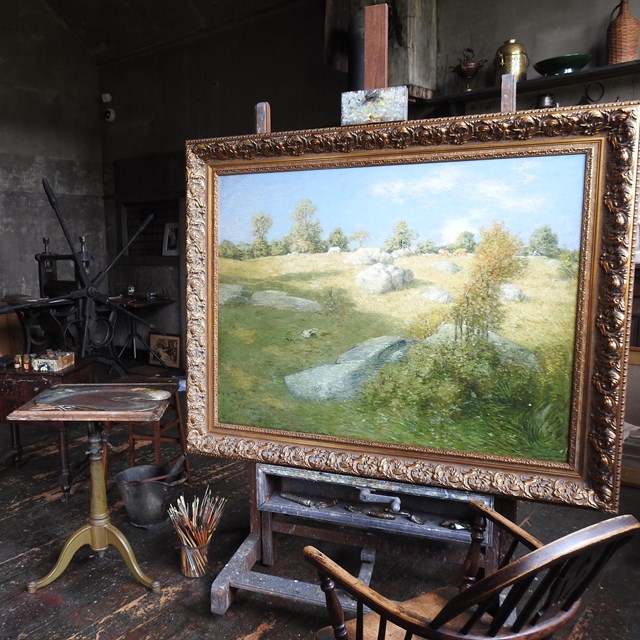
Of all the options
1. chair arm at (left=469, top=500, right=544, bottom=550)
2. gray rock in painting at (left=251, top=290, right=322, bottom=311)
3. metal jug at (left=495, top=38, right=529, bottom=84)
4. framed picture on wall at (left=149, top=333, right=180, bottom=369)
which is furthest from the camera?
framed picture on wall at (left=149, top=333, right=180, bottom=369)

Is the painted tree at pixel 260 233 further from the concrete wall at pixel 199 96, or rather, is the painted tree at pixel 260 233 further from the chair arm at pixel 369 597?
the concrete wall at pixel 199 96

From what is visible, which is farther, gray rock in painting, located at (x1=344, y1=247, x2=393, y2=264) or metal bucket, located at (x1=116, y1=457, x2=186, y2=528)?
metal bucket, located at (x1=116, y1=457, x2=186, y2=528)

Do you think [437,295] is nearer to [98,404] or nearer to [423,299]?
[423,299]

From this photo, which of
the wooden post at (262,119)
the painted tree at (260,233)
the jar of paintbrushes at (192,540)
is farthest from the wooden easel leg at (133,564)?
the wooden post at (262,119)

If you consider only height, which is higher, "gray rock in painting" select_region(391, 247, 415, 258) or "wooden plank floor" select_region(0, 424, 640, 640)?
"gray rock in painting" select_region(391, 247, 415, 258)

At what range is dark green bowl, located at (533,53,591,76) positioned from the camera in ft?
11.5

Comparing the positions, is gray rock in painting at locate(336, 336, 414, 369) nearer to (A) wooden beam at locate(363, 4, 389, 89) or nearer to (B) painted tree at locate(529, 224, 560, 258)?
(B) painted tree at locate(529, 224, 560, 258)

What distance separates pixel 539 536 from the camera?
8.57 ft

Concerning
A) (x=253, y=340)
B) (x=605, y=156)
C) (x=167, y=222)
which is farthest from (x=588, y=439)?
(x=167, y=222)

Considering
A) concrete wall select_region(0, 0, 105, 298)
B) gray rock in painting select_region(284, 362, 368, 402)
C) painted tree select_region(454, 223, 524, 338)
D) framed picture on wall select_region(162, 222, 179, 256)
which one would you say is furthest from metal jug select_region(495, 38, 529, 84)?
concrete wall select_region(0, 0, 105, 298)

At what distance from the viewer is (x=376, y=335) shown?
1.79 meters

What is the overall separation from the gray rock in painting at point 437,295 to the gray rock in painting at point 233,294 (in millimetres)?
629

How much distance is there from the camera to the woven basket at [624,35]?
11.1ft

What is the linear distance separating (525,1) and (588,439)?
3.62 meters
